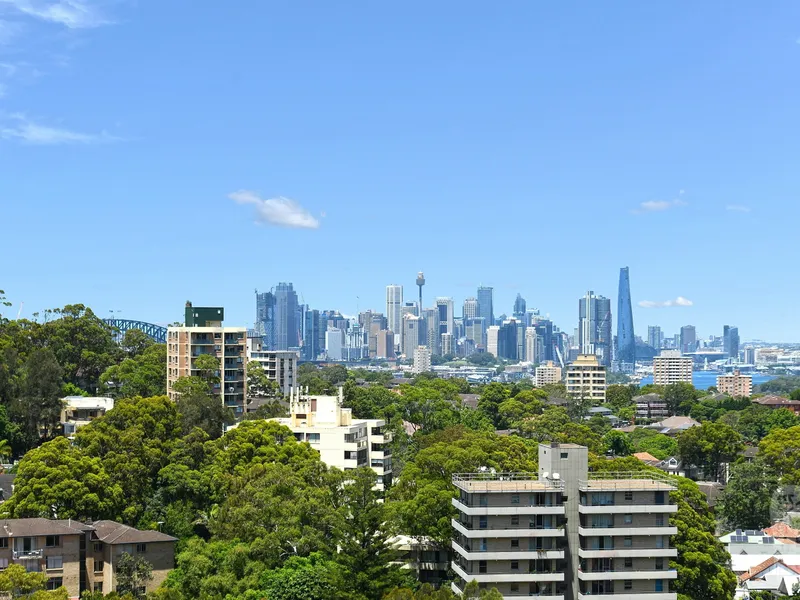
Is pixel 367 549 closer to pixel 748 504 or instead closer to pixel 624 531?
pixel 624 531

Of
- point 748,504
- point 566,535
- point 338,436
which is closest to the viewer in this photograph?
point 566,535

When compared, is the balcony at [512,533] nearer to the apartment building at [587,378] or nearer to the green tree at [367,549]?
the green tree at [367,549]

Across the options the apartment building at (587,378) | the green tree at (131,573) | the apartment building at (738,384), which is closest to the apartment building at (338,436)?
the green tree at (131,573)

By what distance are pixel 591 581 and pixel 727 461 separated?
36.9 m

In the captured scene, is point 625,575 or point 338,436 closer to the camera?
point 625,575

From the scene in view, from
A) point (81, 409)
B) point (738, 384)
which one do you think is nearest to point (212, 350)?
point (81, 409)

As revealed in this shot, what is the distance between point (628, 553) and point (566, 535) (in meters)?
2.10

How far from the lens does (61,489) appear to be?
36031mm

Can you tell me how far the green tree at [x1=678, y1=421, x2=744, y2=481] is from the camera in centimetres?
6556

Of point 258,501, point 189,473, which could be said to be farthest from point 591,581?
point 189,473

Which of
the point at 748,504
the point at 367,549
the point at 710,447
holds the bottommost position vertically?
the point at 748,504

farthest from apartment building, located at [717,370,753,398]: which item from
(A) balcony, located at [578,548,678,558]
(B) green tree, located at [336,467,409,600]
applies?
(B) green tree, located at [336,467,409,600]

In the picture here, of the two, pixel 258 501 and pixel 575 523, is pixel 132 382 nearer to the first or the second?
pixel 258 501

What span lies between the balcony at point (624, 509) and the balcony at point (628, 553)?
3.97ft
